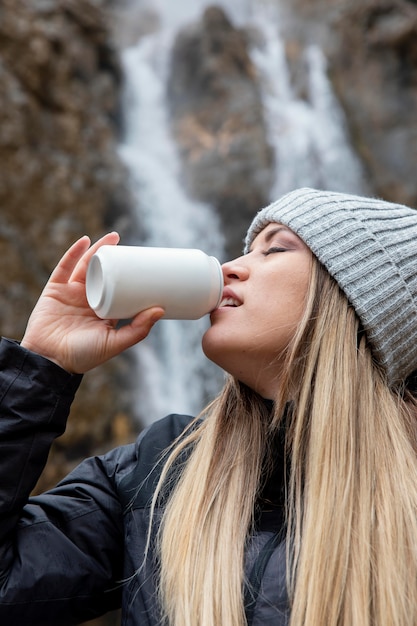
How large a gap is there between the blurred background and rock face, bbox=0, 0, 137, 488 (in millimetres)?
19

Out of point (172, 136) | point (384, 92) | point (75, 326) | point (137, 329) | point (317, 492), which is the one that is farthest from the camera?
point (384, 92)

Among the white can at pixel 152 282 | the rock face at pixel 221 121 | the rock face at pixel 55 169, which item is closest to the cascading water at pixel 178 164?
the rock face at pixel 221 121

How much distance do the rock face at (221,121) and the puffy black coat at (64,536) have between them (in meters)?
7.83

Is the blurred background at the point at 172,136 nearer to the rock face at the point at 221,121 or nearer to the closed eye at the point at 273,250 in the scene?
the rock face at the point at 221,121

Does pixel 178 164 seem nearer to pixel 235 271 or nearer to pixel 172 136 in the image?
pixel 172 136

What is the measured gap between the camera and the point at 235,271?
5.82 ft

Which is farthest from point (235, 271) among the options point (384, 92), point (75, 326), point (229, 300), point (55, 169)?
point (384, 92)

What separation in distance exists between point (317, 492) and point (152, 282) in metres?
0.59

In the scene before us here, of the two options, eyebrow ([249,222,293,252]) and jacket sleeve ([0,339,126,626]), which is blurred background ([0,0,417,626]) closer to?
jacket sleeve ([0,339,126,626])

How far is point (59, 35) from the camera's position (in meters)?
8.89

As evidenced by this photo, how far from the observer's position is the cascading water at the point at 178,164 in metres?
8.50

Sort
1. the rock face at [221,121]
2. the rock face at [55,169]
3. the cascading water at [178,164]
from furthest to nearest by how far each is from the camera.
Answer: the rock face at [221,121], the cascading water at [178,164], the rock face at [55,169]

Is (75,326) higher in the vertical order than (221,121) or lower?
lower

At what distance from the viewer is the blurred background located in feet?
25.0
